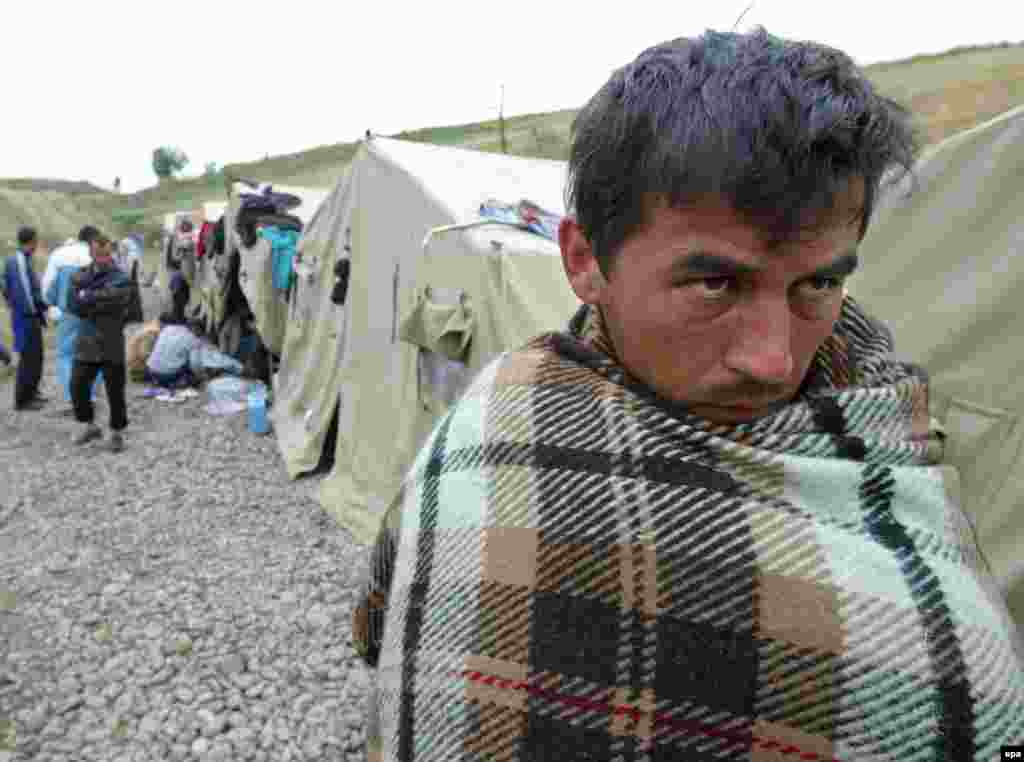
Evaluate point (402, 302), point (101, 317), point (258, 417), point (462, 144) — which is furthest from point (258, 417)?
point (462, 144)

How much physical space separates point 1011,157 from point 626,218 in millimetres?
1286

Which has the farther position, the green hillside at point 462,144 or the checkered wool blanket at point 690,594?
the green hillside at point 462,144

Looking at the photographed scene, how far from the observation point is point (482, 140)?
31406 millimetres

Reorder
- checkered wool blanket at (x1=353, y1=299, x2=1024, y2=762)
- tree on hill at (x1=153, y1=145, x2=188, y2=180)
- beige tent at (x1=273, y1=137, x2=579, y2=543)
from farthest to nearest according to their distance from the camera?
tree on hill at (x1=153, y1=145, x2=188, y2=180) → beige tent at (x1=273, y1=137, x2=579, y2=543) → checkered wool blanket at (x1=353, y1=299, x2=1024, y2=762)

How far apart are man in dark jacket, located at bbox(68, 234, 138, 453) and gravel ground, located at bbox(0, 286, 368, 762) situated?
68 cm

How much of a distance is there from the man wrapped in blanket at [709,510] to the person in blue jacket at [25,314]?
7.82 metres

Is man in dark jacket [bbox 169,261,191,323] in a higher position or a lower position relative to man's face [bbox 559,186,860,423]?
lower

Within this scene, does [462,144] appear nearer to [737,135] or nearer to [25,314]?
[25,314]

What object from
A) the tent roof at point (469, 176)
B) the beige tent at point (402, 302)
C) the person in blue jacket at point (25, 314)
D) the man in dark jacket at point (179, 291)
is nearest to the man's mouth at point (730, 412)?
the beige tent at point (402, 302)

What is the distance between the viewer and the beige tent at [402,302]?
143 inches

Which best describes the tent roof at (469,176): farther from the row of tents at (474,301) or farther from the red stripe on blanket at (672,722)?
the red stripe on blanket at (672,722)

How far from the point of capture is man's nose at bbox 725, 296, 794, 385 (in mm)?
861

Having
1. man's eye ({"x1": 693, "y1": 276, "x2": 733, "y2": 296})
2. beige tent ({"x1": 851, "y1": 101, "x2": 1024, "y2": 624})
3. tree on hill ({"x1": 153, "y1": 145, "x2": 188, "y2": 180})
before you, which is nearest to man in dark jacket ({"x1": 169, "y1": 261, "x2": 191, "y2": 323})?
beige tent ({"x1": 851, "y1": 101, "x2": 1024, "y2": 624})

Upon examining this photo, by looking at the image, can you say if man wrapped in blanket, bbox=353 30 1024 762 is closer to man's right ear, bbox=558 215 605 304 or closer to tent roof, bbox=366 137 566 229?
man's right ear, bbox=558 215 605 304
